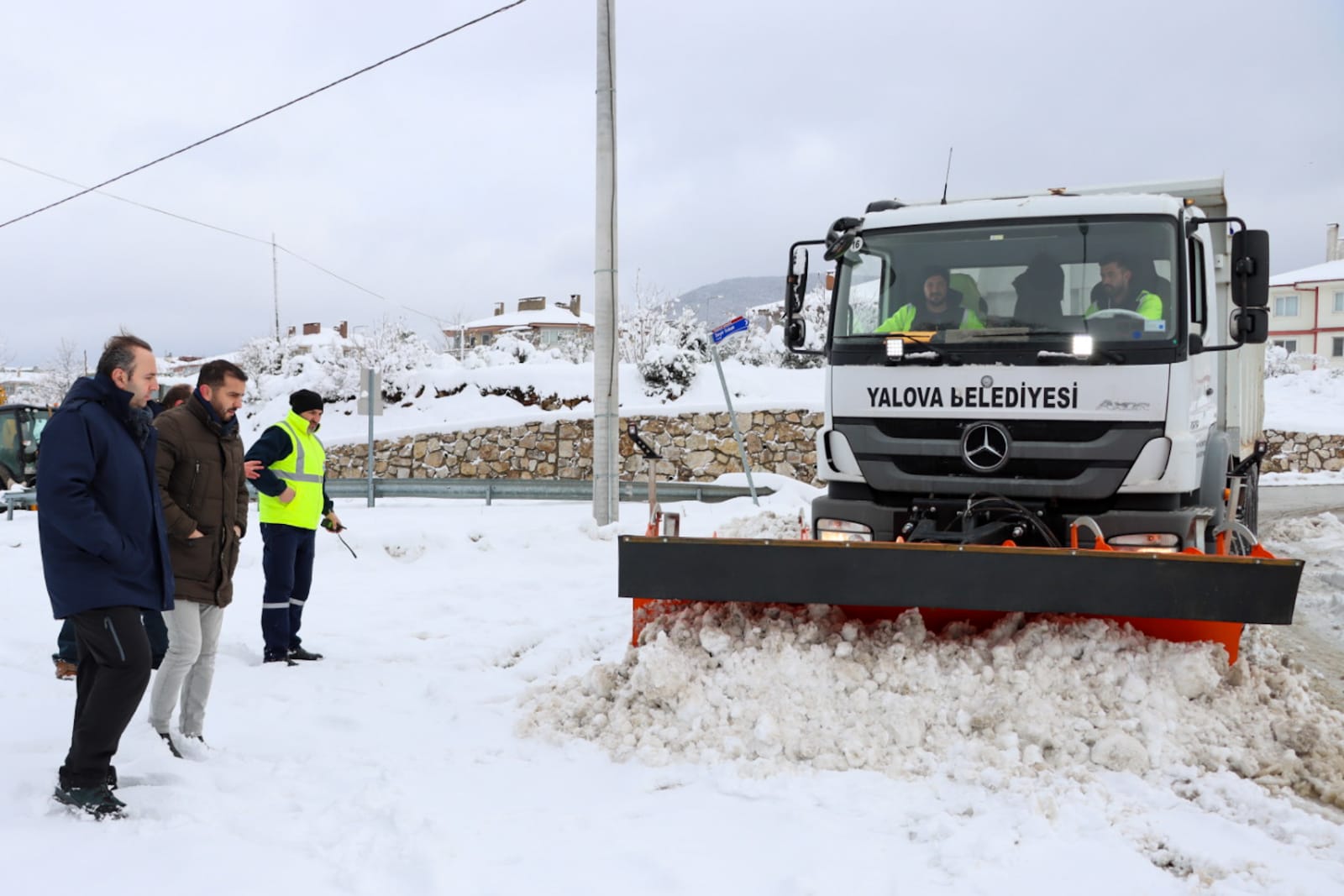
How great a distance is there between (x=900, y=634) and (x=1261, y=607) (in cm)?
150

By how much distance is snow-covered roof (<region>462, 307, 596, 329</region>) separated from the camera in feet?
222

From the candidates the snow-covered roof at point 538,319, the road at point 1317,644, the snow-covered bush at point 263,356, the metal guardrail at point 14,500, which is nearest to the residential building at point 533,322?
the snow-covered roof at point 538,319

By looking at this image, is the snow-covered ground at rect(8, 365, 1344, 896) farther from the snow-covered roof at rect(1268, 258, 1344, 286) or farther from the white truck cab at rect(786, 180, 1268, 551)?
the snow-covered roof at rect(1268, 258, 1344, 286)

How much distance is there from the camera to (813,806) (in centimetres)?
387

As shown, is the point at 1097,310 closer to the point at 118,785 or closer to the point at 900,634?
the point at 900,634

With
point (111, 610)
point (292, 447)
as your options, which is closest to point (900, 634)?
point (111, 610)

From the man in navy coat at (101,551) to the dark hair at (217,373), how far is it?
3.16ft

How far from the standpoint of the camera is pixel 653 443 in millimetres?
20703

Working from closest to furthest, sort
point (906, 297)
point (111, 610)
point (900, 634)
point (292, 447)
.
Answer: point (111, 610), point (900, 634), point (906, 297), point (292, 447)

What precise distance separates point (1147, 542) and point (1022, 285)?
4.79ft

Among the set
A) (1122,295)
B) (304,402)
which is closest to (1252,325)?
(1122,295)

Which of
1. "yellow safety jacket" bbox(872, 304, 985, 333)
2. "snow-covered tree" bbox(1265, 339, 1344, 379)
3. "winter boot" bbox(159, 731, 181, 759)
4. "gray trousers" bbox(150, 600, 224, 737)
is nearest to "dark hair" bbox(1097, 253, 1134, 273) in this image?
"yellow safety jacket" bbox(872, 304, 985, 333)

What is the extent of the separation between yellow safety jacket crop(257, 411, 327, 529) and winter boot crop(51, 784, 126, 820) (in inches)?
109

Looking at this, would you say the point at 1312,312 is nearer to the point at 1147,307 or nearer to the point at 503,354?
the point at 503,354
